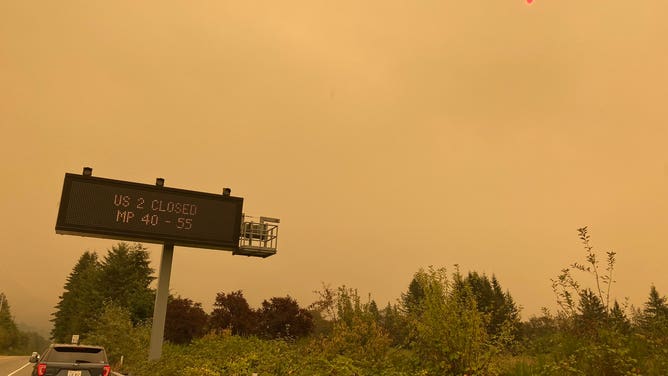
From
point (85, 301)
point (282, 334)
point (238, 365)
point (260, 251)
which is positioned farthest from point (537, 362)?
point (85, 301)

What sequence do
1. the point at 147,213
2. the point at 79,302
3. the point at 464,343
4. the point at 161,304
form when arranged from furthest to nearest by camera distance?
the point at 79,302, the point at 161,304, the point at 147,213, the point at 464,343

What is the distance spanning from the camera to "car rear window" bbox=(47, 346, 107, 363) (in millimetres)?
10391

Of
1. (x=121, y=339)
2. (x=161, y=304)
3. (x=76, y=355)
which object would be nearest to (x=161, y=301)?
(x=161, y=304)

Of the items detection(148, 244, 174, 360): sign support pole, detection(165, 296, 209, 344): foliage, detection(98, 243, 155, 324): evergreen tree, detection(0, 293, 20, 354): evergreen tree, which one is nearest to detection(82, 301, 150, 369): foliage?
detection(165, 296, 209, 344): foliage

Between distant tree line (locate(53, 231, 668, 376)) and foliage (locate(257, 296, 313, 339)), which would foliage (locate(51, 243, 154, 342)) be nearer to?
foliage (locate(257, 296, 313, 339))

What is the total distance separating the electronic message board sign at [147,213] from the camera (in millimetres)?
16875

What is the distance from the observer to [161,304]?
1820cm

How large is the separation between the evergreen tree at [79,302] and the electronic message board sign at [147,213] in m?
32.7

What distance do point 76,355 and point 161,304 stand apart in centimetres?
767

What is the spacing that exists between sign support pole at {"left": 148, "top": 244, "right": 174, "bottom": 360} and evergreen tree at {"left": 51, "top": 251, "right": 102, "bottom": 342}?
3150 cm

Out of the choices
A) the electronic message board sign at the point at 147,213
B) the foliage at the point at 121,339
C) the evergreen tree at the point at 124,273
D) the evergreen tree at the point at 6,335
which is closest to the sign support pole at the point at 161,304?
the electronic message board sign at the point at 147,213

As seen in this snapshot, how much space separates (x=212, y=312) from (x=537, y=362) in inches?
1063

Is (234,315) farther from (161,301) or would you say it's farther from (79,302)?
(79,302)

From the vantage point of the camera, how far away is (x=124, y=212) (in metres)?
17.3
